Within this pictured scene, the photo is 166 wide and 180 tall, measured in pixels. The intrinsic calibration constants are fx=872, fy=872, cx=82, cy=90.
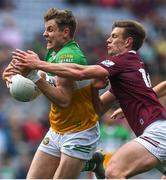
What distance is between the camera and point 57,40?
29.1ft

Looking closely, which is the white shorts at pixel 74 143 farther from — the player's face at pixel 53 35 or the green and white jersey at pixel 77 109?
the player's face at pixel 53 35

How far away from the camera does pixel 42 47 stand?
16094mm

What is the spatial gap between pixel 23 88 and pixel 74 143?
0.81 m

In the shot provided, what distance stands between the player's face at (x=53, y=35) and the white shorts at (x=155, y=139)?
1.33m

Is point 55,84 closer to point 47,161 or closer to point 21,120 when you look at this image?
point 47,161

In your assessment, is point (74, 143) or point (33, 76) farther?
point (74, 143)

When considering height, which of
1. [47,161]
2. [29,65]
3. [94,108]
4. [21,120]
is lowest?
[21,120]

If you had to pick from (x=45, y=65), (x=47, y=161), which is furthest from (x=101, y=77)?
(x=47, y=161)

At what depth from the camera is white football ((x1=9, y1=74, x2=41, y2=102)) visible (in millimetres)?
8406

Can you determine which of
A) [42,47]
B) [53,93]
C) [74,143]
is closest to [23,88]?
[53,93]

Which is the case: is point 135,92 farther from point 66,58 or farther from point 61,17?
point 61,17

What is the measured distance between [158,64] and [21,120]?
13.6 feet

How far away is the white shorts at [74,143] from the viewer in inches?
344

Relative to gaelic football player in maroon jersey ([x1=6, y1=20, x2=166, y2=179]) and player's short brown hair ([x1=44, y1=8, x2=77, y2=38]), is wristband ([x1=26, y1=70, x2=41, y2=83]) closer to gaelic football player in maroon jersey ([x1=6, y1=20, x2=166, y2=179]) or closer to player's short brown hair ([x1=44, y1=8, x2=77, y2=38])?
gaelic football player in maroon jersey ([x1=6, y1=20, x2=166, y2=179])
